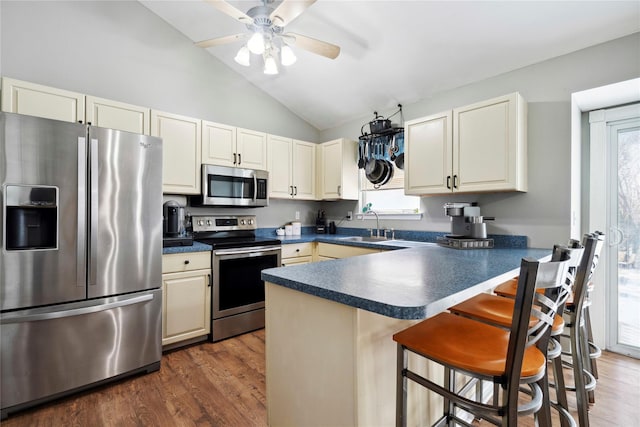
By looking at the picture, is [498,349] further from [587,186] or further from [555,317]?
[587,186]

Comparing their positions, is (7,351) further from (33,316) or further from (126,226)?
(126,226)

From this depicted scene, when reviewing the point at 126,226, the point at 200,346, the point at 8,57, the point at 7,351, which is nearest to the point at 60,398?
the point at 7,351

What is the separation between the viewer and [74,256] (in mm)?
1900

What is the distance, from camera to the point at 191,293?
103 inches

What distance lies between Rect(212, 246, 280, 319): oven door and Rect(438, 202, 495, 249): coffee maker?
1695 mm

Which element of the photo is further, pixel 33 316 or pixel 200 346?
pixel 200 346

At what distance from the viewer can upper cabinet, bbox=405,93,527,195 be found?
231 cm

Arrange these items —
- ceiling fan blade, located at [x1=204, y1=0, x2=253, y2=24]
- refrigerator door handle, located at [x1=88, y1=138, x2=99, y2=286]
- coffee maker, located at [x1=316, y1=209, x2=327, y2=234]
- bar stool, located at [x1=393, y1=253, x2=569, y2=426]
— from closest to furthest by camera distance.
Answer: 1. bar stool, located at [x1=393, y1=253, x2=569, y2=426]
2. ceiling fan blade, located at [x1=204, y1=0, x2=253, y2=24]
3. refrigerator door handle, located at [x1=88, y1=138, x2=99, y2=286]
4. coffee maker, located at [x1=316, y1=209, x2=327, y2=234]

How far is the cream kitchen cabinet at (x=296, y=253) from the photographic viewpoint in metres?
3.24

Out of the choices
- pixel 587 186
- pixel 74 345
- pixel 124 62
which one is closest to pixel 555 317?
pixel 587 186

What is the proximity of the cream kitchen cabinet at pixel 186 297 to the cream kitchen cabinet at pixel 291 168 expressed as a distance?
1256 millimetres

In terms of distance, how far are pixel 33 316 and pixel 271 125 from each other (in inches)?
117

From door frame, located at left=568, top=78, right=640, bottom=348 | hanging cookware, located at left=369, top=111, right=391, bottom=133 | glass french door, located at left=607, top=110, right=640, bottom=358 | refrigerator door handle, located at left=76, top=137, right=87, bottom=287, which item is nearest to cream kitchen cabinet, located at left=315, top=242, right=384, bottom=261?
hanging cookware, located at left=369, top=111, right=391, bottom=133

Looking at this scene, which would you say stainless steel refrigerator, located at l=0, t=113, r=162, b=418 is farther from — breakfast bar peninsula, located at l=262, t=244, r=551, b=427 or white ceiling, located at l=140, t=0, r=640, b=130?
white ceiling, located at l=140, t=0, r=640, b=130
